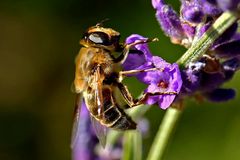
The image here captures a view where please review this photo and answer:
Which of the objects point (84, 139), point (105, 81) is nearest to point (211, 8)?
point (105, 81)

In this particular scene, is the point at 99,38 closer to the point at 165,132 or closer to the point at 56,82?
the point at 165,132

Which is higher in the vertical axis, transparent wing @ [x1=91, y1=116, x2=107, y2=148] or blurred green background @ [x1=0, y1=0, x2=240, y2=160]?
blurred green background @ [x1=0, y1=0, x2=240, y2=160]

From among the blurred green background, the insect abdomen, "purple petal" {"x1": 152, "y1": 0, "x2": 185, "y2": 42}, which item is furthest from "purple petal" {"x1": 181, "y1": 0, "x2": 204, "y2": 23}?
the blurred green background

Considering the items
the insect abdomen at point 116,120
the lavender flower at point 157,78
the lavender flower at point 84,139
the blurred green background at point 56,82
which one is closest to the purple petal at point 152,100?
the lavender flower at point 157,78

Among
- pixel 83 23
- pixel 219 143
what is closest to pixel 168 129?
pixel 219 143

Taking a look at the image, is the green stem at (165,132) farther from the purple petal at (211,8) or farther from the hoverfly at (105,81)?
the purple petal at (211,8)

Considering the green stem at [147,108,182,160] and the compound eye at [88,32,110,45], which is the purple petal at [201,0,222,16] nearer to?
the compound eye at [88,32,110,45]

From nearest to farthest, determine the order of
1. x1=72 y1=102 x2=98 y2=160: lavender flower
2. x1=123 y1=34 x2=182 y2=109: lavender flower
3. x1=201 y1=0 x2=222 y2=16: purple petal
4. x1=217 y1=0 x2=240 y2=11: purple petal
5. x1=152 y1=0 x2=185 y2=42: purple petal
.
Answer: x1=217 y1=0 x2=240 y2=11: purple petal
x1=201 y1=0 x2=222 y2=16: purple petal
x1=123 y1=34 x2=182 y2=109: lavender flower
x1=152 y1=0 x2=185 y2=42: purple petal
x1=72 y1=102 x2=98 y2=160: lavender flower
